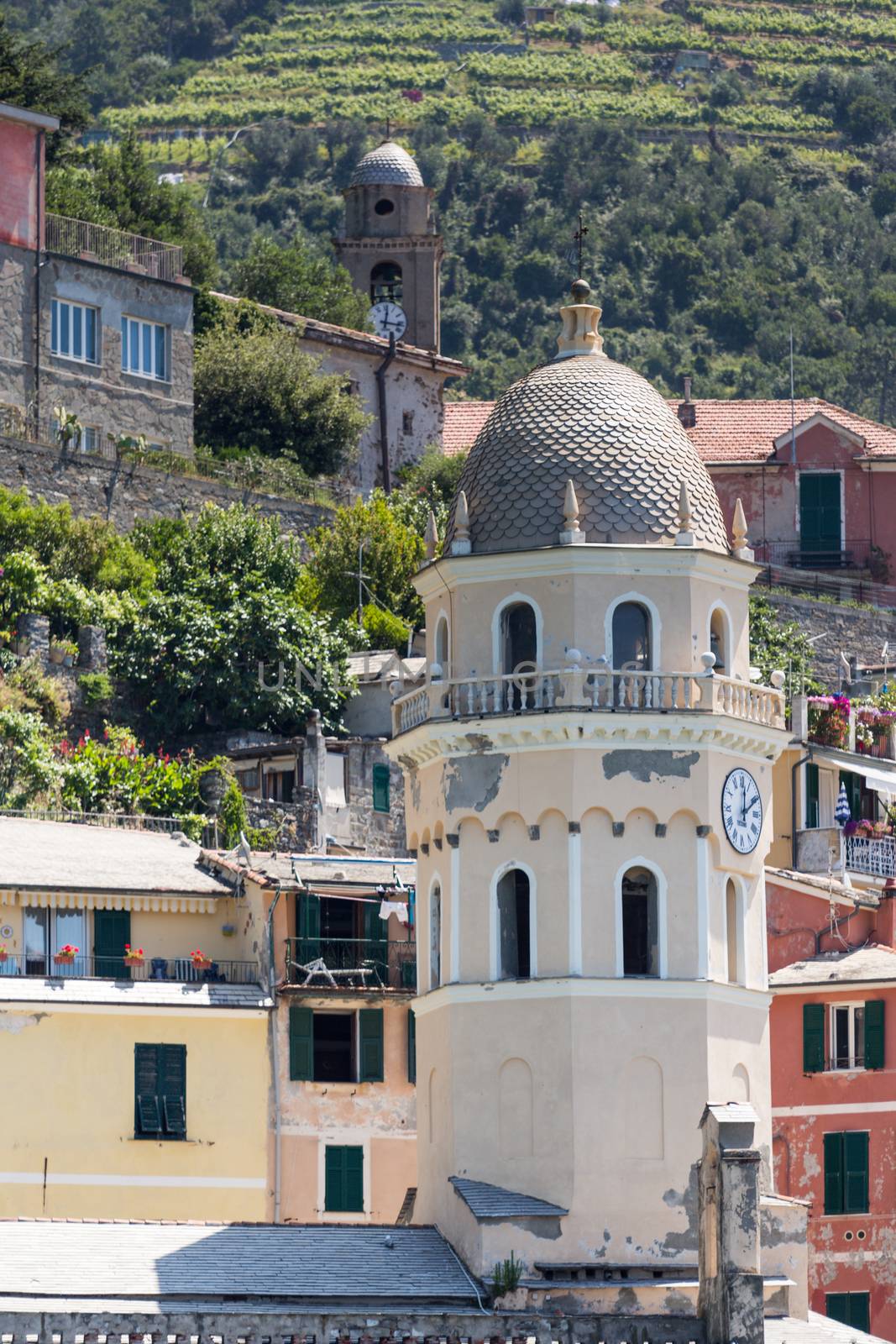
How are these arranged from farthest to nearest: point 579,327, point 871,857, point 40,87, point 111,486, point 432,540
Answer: point 40,87
point 111,486
point 871,857
point 579,327
point 432,540

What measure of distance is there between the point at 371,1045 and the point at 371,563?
2747 cm

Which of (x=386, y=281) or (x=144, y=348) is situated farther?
(x=386, y=281)

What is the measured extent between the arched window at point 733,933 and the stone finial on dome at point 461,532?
6295 mm

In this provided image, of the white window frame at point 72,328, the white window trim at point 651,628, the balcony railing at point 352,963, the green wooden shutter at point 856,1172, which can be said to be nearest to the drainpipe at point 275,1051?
the balcony railing at point 352,963

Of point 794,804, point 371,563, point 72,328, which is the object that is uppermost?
point 72,328

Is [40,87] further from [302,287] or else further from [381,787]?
[381,787]

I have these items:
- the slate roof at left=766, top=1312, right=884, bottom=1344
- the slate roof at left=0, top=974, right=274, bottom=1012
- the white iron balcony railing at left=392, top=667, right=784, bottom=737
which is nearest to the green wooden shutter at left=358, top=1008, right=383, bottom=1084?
the slate roof at left=0, top=974, right=274, bottom=1012

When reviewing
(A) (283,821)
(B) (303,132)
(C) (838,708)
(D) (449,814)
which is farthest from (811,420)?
(B) (303,132)

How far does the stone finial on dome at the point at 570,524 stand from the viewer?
177 feet

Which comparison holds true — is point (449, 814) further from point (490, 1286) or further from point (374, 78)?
point (374, 78)

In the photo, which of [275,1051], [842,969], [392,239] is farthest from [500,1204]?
[392,239]

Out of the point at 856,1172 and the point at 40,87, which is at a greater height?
the point at 40,87

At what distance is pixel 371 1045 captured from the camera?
6725 cm

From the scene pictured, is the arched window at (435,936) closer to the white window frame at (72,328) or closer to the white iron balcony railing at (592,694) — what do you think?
the white iron balcony railing at (592,694)
